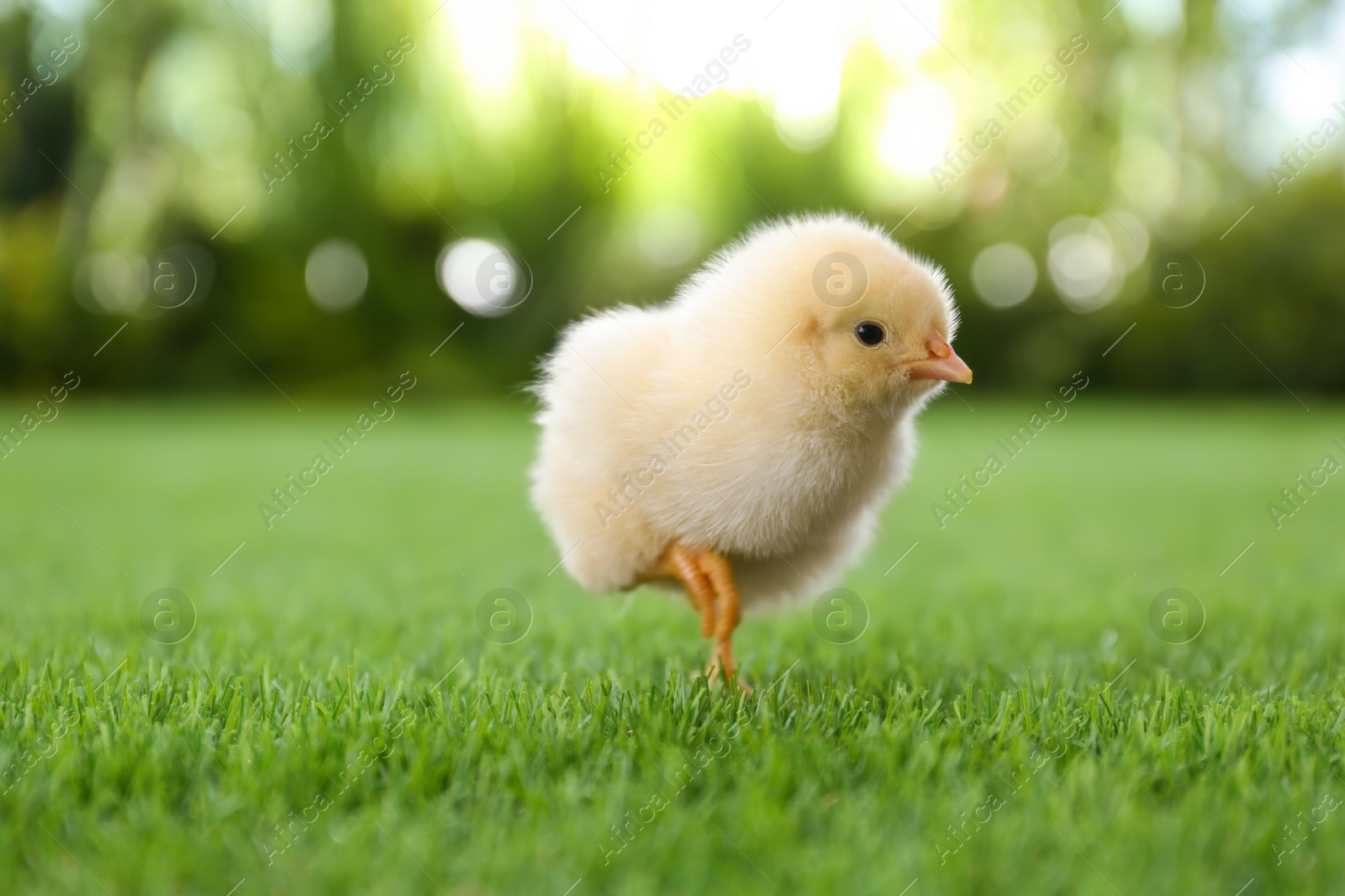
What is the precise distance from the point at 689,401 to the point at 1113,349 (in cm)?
1599

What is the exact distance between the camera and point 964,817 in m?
1.74

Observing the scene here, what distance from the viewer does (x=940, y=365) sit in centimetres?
219

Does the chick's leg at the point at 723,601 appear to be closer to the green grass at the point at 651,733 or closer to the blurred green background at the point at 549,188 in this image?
the green grass at the point at 651,733

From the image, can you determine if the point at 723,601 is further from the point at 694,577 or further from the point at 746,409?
the point at 746,409

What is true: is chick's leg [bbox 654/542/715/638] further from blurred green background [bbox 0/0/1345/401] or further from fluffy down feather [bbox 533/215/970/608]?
blurred green background [bbox 0/0/1345/401]

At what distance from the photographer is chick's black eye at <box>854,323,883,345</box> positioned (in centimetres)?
221

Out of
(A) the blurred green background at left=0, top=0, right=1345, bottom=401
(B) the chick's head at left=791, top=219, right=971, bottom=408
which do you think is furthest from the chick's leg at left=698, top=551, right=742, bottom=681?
(A) the blurred green background at left=0, top=0, right=1345, bottom=401

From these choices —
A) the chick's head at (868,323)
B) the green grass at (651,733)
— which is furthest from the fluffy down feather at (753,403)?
the green grass at (651,733)

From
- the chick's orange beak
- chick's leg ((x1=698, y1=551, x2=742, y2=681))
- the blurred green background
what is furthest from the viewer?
the blurred green background

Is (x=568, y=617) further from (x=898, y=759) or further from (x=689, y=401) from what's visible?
(x=898, y=759)

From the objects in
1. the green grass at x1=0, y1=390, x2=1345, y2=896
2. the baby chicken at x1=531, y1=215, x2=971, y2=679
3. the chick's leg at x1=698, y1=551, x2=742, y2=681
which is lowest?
the green grass at x1=0, y1=390, x2=1345, y2=896

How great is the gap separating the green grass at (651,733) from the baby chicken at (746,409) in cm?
36

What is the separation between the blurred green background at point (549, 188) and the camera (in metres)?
14.1

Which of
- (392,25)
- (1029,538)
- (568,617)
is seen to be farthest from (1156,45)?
(568,617)
